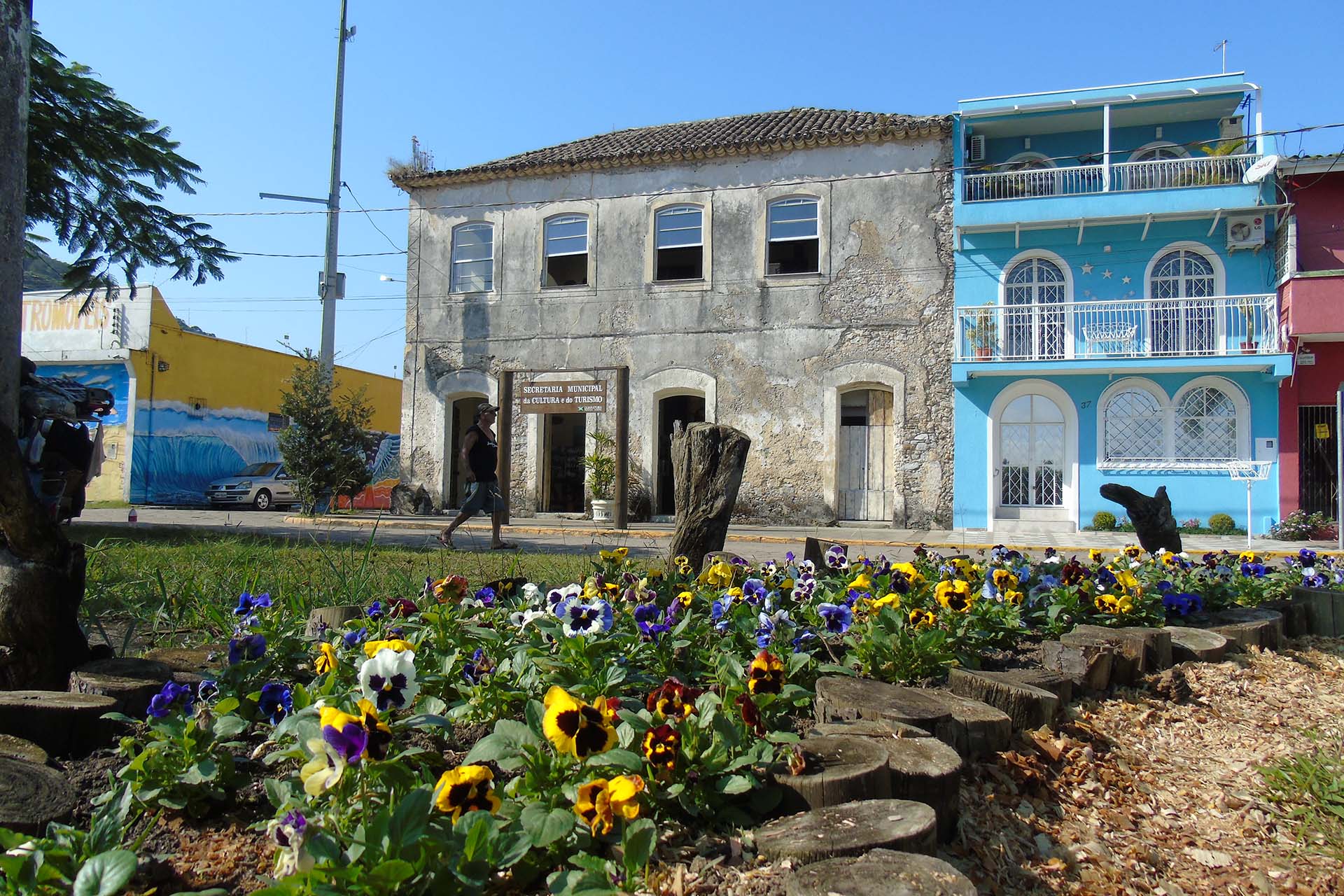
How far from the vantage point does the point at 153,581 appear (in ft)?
16.5

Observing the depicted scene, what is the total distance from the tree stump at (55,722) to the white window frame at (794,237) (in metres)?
16.0

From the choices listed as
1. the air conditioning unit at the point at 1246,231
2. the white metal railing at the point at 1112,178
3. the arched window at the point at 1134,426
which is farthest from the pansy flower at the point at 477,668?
the air conditioning unit at the point at 1246,231

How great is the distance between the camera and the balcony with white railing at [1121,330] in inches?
605

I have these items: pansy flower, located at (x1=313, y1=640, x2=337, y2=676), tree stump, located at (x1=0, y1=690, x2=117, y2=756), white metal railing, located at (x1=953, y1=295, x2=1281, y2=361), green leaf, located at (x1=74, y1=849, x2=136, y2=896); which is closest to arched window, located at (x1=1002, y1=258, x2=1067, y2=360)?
white metal railing, located at (x1=953, y1=295, x2=1281, y2=361)

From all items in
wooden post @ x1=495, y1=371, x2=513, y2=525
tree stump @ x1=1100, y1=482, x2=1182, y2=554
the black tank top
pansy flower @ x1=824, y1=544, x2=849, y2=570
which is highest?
wooden post @ x1=495, y1=371, x2=513, y2=525

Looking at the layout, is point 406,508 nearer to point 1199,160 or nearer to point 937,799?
point 1199,160

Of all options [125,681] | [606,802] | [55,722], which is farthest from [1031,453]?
[55,722]

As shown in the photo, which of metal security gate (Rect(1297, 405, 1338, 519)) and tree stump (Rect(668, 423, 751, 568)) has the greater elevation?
metal security gate (Rect(1297, 405, 1338, 519))

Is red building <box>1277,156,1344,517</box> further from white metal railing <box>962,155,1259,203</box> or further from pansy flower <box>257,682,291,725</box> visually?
pansy flower <box>257,682,291,725</box>

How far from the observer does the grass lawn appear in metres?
3.86

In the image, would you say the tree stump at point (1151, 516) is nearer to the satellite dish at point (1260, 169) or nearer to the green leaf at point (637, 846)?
the green leaf at point (637, 846)

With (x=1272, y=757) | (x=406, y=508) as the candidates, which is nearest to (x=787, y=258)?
(x=406, y=508)

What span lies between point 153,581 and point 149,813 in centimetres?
362

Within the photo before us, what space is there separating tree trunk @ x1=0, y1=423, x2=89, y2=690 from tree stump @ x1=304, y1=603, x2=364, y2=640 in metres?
0.67
